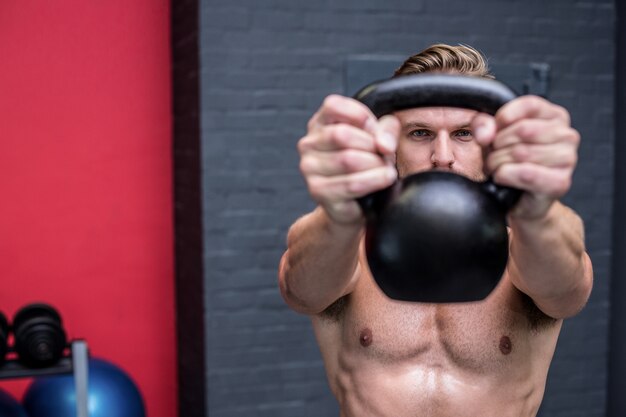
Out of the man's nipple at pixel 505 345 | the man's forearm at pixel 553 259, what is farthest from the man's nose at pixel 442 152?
the man's nipple at pixel 505 345

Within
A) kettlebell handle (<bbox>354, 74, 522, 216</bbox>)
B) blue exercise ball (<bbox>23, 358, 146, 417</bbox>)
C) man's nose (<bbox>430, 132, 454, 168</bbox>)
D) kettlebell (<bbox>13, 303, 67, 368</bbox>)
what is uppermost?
kettlebell handle (<bbox>354, 74, 522, 216</bbox>)

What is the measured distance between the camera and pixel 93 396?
268 cm

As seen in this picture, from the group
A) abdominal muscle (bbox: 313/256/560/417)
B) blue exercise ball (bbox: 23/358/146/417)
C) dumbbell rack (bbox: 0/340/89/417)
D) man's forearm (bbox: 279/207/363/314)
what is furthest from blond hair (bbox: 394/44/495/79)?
blue exercise ball (bbox: 23/358/146/417)

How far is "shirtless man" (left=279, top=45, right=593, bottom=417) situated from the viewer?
88 centimetres

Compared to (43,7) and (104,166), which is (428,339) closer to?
(104,166)

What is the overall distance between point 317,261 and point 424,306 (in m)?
0.52

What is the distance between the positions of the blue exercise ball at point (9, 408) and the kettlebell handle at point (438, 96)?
6.52 feet

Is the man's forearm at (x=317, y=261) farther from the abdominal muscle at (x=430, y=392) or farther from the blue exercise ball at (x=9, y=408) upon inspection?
the blue exercise ball at (x=9, y=408)

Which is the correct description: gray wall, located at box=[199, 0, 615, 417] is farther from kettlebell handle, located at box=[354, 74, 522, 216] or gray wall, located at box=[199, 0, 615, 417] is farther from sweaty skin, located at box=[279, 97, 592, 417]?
kettlebell handle, located at box=[354, 74, 522, 216]

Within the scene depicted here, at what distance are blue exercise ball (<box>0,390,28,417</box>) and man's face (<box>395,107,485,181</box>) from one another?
5.38 ft

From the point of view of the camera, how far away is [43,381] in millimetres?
2797

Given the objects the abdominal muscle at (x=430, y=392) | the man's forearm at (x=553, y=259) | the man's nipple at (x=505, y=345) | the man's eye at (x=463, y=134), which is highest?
the man's eye at (x=463, y=134)

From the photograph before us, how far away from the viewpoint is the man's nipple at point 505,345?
4.82 ft

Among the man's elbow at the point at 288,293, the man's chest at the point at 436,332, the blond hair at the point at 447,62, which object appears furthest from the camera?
the blond hair at the point at 447,62
